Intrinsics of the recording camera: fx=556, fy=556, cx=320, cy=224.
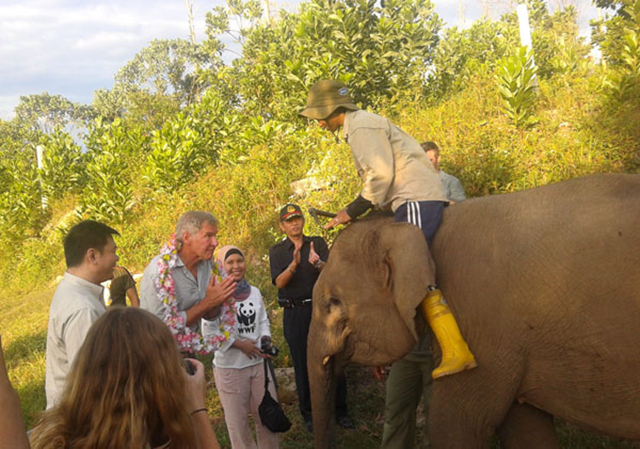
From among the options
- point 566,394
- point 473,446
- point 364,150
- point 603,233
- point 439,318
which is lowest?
point 473,446

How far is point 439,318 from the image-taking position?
3.11 metres

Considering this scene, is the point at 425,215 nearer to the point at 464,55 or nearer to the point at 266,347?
the point at 266,347

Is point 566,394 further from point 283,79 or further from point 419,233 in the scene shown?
point 283,79

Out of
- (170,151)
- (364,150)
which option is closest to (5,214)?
(170,151)

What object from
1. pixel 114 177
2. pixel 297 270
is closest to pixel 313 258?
pixel 297 270

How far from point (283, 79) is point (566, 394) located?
13.7m

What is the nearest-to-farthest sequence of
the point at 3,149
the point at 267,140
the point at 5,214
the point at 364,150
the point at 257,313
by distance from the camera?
the point at 364,150 → the point at 257,313 → the point at 267,140 → the point at 5,214 → the point at 3,149

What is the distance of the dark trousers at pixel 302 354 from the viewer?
5.70 m

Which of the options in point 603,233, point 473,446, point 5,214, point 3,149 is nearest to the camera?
point 603,233

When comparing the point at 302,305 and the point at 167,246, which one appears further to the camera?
the point at 302,305

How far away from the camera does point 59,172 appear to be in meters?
22.0

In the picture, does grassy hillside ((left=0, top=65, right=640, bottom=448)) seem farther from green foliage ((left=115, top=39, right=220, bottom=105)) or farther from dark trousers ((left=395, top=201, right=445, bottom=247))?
green foliage ((left=115, top=39, right=220, bottom=105))

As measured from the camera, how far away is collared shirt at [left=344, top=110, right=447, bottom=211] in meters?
3.80

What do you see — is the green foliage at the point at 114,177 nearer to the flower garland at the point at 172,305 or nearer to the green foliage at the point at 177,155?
the green foliage at the point at 177,155
